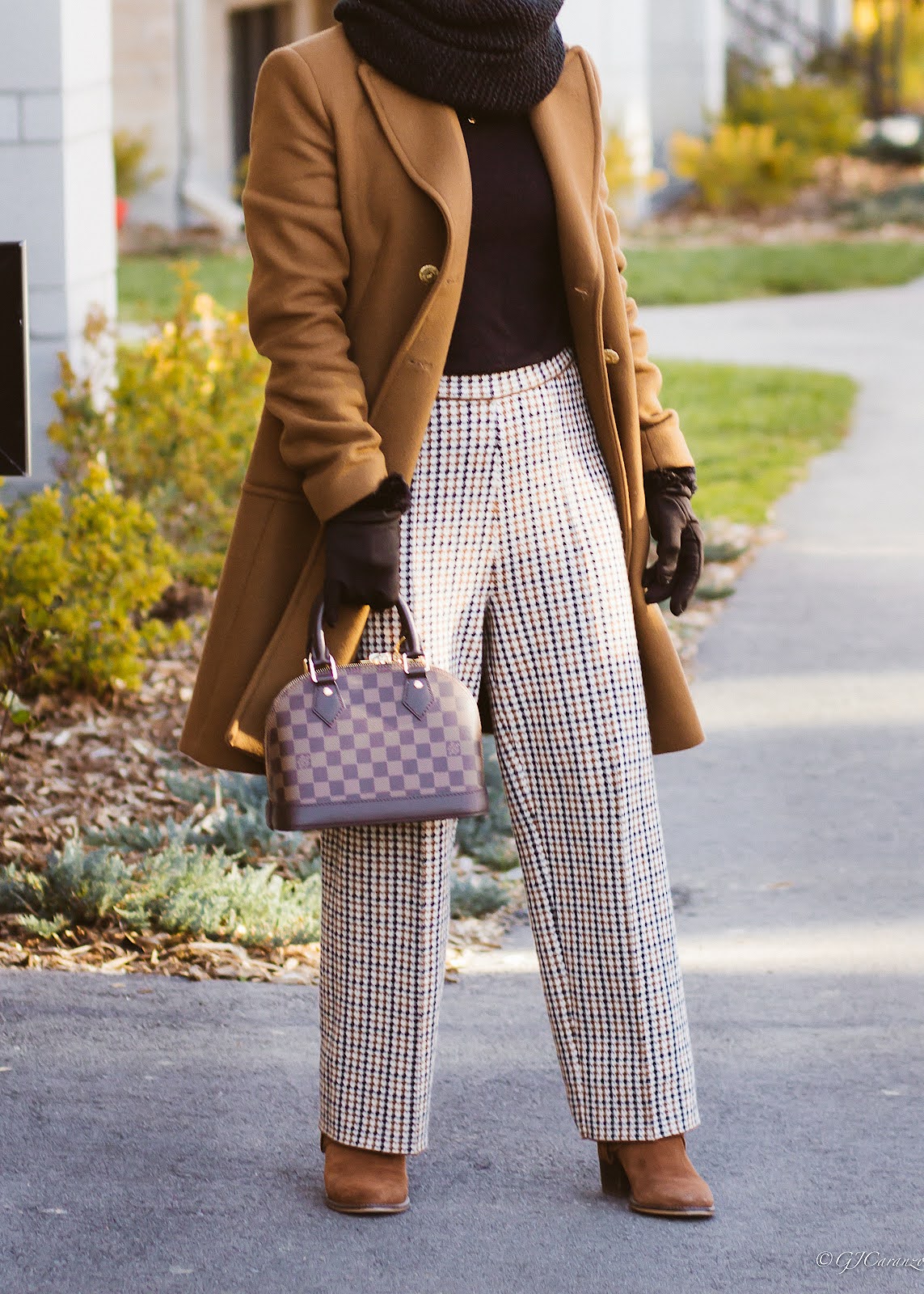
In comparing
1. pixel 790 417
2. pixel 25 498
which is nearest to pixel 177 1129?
pixel 25 498

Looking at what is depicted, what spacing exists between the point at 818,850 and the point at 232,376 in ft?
10.0

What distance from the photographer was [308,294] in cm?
300

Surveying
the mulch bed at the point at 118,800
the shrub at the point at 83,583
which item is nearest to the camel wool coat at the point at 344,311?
the mulch bed at the point at 118,800

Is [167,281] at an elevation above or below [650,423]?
below

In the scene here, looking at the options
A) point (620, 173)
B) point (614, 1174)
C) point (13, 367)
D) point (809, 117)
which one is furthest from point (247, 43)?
point (614, 1174)

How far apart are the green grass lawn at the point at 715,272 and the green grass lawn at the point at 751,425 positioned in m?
3.43

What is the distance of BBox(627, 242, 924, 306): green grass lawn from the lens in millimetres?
16188

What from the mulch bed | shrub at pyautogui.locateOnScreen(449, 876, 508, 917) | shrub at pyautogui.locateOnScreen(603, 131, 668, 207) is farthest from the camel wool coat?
shrub at pyautogui.locateOnScreen(603, 131, 668, 207)

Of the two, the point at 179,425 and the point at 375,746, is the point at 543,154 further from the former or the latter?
the point at 179,425

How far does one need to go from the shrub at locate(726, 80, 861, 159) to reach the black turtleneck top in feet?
68.6

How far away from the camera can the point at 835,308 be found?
50.5 feet

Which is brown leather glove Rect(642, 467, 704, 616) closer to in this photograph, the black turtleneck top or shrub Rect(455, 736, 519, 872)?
the black turtleneck top

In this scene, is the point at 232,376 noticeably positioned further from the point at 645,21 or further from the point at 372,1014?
the point at 645,21

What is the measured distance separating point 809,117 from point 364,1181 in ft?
73.0
